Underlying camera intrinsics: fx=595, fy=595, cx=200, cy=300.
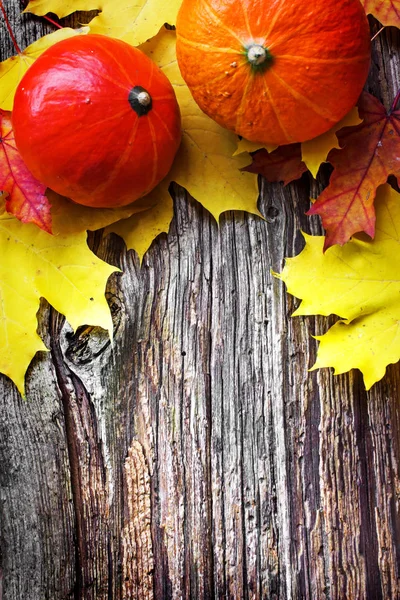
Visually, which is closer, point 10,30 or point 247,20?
point 247,20

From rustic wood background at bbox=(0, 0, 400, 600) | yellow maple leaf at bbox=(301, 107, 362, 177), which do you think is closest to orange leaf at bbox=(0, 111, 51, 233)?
rustic wood background at bbox=(0, 0, 400, 600)

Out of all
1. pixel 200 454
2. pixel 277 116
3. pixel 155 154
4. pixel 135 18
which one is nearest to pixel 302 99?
pixel 277 116

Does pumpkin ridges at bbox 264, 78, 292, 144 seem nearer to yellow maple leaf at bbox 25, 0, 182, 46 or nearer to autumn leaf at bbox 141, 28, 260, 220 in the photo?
autumn leaf at bbox 141, 28, 260, 220

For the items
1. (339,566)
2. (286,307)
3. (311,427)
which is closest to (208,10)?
(286,307)

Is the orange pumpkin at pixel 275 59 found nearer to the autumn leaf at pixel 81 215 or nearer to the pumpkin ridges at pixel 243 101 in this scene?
the pumpkin ridges at pixel 243 101

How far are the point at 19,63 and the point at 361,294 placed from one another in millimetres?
760

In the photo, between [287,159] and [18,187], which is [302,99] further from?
[18,187]

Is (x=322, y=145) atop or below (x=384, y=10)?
below

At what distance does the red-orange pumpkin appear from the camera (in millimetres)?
974

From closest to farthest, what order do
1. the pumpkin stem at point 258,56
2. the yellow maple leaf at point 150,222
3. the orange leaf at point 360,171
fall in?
the pumpkin stem at point 258,56 < the orange leaf at point 360,171 < the yellow maple leaf at point 150,222

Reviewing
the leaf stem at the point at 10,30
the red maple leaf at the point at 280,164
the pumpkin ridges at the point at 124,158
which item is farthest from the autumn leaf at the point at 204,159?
the leaf stem at the point at 10,30

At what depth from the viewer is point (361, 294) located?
41.5 inches

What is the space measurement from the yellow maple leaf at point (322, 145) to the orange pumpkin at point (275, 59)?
0.03m

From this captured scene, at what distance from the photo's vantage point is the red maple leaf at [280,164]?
3.64 ft
